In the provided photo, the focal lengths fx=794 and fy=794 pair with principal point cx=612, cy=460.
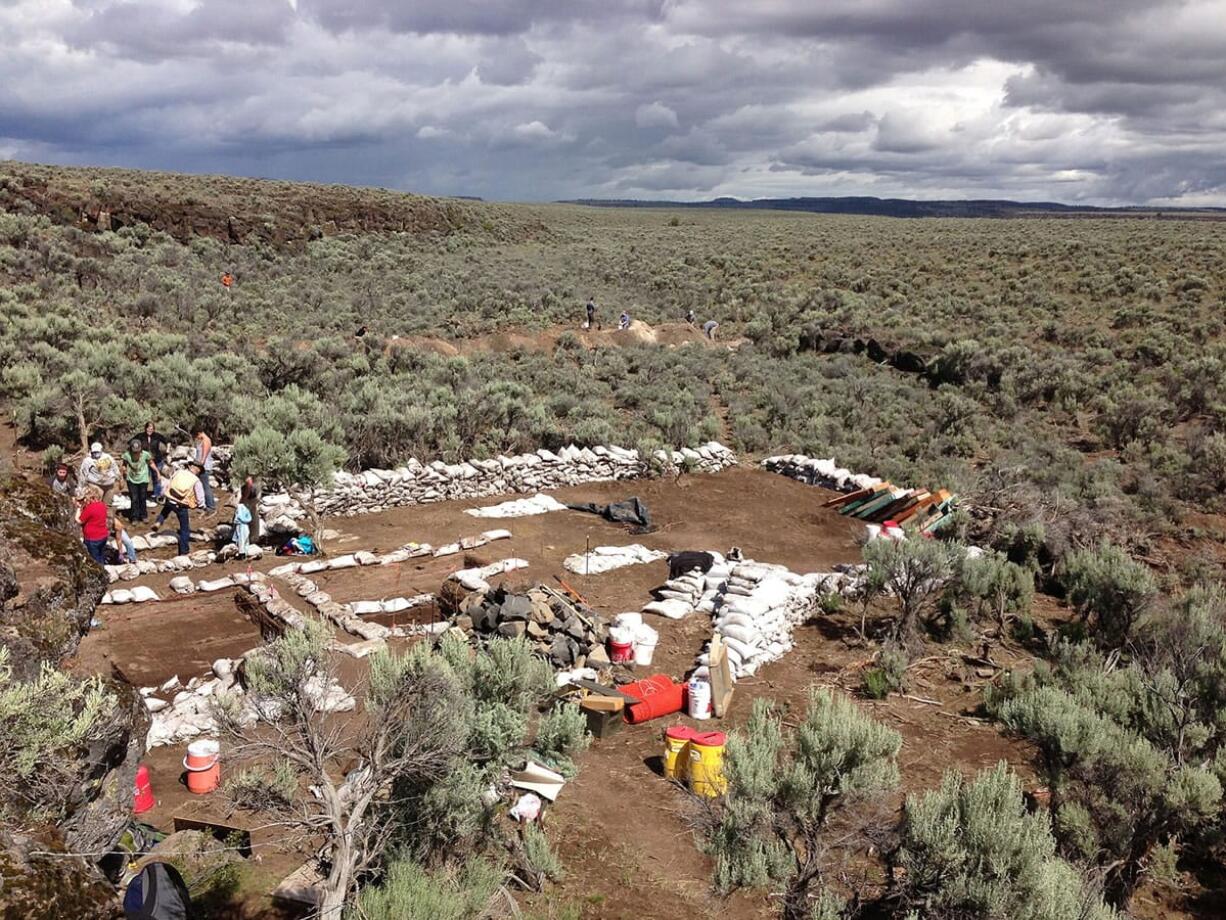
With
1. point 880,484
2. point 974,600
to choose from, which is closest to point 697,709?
point 974,600

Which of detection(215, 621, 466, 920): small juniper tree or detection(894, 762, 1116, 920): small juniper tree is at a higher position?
detection(215, 621, 466, 920): small juniper tree

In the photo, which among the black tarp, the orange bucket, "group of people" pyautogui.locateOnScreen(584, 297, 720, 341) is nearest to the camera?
the orange bucket

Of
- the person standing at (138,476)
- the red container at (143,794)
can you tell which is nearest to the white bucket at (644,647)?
the red container at (143,794)

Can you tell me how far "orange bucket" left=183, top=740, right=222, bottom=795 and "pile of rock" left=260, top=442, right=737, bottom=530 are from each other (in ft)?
22.3

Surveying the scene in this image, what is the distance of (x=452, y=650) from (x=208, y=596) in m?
6.45

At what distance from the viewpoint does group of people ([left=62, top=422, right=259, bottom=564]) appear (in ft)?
36.4

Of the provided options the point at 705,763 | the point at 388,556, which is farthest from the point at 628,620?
the point at 388,556

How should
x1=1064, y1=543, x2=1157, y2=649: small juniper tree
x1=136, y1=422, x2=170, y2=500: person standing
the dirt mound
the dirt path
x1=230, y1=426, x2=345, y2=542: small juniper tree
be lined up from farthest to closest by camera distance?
the dirt mound, the dirt path, x1=136, y1=422, x2=170, y2=500: person standing, x1=230, y1=426, x2=345, y2=542: small juniper tree, x1=1064, y1=543, x2=1157, y2=649: small juniper tree

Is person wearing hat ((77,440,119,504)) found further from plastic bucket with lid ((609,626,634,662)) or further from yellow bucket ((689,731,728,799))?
yellow bucket ((689,731,728,799))

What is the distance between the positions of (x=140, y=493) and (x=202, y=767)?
799cm

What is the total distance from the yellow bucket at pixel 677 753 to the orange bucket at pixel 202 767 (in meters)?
4.24

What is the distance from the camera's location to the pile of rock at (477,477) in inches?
596

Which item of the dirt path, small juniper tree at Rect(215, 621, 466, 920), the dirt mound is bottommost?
small juniper tree at Rect(215, 621, 466, 920)

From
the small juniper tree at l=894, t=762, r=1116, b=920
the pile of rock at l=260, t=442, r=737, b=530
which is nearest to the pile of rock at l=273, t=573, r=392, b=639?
the pile of rock at l=260, t=442, r=737, b=530
